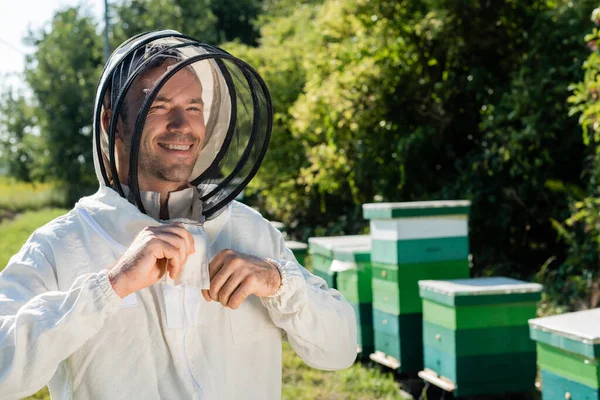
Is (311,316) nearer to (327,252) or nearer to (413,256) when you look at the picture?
(413,256)

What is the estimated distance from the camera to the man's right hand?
3.79ft

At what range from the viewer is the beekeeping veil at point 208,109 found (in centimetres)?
133

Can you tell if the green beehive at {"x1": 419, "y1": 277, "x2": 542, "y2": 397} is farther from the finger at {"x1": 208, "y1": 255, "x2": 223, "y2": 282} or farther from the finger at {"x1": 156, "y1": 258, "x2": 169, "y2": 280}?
the finger at {"x1": 156, "y1": 258, "x2": 169, "y2": 280}

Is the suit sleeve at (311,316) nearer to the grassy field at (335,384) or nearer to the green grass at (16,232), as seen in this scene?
the grassy field at (335,384)

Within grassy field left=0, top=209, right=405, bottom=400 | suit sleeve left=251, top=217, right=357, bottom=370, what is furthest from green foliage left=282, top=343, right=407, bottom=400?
suit sleeve left=251, top=217, right=357, bottom=370

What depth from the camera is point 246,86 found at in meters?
1.57

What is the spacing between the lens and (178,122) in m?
1.42

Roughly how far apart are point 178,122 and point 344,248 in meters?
3.28

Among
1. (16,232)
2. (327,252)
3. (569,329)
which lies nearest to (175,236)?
(569,329)

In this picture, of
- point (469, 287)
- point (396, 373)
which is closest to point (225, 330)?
point (469, 287)

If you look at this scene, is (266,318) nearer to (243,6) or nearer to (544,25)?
(544,25)

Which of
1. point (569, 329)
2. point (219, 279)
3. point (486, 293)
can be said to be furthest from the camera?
point (486, 293)

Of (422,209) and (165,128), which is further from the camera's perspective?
(422,209)

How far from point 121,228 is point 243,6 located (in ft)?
74.5
